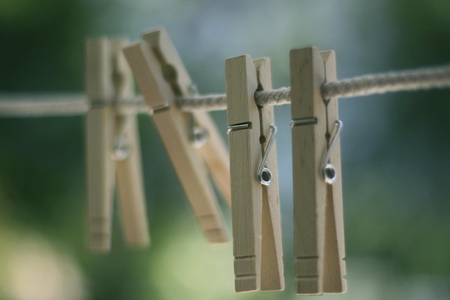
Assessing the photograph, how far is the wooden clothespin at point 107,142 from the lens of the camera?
914 mm

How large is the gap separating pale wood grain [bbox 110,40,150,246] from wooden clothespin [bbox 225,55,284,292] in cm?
32

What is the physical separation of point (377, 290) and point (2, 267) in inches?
43.3

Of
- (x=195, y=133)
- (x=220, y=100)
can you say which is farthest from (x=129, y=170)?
(x=220, y=100)

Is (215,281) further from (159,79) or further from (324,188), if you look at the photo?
(324,188)

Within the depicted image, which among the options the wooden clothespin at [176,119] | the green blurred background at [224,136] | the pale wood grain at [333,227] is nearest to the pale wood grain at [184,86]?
the wooden clothespin at [176,119]

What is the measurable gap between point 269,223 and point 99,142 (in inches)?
14.1

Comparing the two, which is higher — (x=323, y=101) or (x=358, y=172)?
(x=358, y=172)

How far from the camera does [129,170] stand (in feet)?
3.20

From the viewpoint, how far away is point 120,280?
6.57 feet

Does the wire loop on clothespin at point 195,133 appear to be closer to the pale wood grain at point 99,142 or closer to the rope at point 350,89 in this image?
the rope at point 350,89

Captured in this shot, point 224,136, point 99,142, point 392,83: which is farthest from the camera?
point 224,136

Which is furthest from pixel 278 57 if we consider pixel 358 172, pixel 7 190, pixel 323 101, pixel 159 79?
pixel 323 101

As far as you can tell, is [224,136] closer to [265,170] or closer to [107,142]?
[107,142]

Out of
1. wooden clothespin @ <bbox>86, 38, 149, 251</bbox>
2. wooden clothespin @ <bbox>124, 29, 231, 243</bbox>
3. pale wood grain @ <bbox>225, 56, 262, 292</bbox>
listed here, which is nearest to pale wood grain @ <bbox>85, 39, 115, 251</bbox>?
wooden clothespin @ <bbox>86, 38, 149, 251</bbox>
